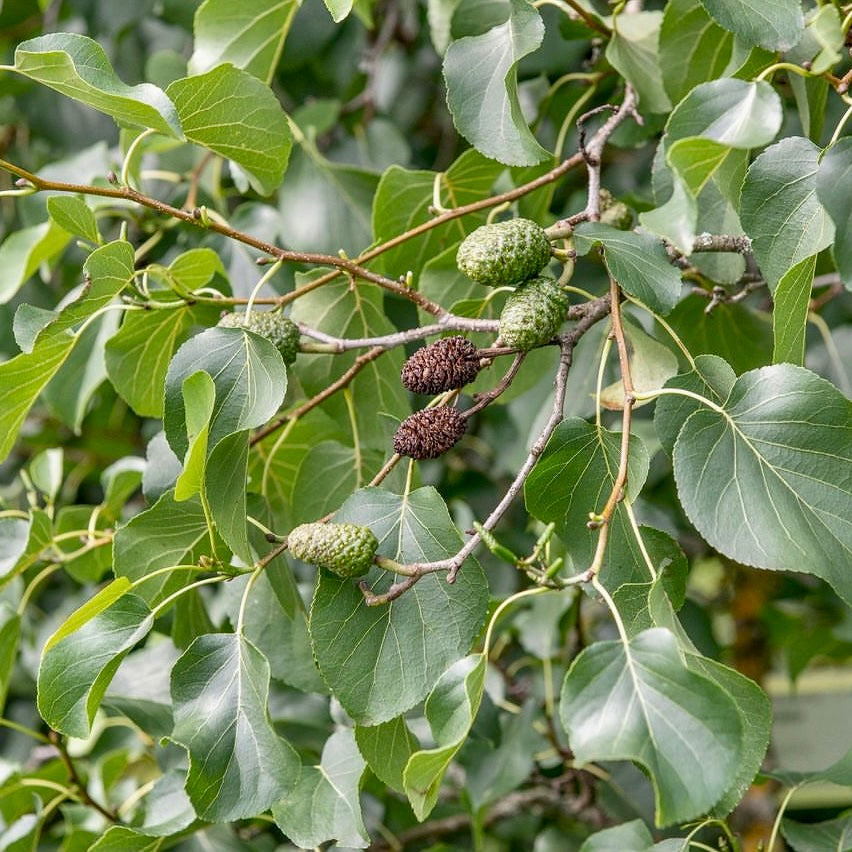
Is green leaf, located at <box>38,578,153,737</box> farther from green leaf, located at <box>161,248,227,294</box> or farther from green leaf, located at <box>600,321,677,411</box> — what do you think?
green leaf, located at <box>600,321,677,411</box>

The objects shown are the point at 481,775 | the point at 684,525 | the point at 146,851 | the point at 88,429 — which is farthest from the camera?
the point at 88,429

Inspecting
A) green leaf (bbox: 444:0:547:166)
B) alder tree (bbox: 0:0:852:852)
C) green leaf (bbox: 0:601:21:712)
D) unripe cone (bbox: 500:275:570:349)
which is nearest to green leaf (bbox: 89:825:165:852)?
alder tree (bbox: 0:0:852:852)

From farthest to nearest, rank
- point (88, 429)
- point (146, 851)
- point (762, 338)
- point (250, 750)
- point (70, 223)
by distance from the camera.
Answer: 1. point (88, 429)
2. point (762, 338)
3. point (146, 851)
4. point (70, 223)
5. point (250, 750)

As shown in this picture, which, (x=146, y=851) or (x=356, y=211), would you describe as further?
(x=356, y=211)

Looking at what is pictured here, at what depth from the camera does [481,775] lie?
52.6 inches

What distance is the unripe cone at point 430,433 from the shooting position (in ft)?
2.74

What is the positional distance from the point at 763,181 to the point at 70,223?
562mm

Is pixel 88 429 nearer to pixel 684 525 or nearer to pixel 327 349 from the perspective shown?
pixel 684 525

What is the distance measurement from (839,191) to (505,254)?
0.24 metres

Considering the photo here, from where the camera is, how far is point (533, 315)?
821 millimetres

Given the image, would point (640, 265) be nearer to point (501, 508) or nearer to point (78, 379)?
point (501, 508)

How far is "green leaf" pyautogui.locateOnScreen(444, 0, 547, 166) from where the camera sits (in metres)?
0.92

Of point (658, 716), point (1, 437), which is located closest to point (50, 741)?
point (1, 437)

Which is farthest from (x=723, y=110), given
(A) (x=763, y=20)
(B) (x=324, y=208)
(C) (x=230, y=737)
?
(B) (x=324, y=208)
